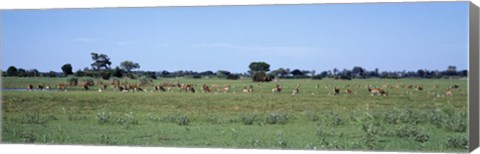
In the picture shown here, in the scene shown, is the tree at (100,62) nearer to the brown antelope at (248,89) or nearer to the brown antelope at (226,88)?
the brown antelope at (226,88)

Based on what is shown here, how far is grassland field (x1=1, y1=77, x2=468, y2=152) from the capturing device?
48.7 feet

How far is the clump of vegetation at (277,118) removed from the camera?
15.6 m

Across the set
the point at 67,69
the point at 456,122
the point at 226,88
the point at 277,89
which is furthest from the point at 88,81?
the point at 456,122

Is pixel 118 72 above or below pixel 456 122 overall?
above

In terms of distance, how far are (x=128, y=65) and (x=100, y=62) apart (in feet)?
1.62

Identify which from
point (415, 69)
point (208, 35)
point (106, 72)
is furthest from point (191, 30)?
point (415, 69)

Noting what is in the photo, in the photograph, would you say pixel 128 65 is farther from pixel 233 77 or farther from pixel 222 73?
pixel 233 77

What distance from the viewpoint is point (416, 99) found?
15.0m

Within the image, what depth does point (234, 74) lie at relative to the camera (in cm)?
1568

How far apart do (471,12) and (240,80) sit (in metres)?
3.69

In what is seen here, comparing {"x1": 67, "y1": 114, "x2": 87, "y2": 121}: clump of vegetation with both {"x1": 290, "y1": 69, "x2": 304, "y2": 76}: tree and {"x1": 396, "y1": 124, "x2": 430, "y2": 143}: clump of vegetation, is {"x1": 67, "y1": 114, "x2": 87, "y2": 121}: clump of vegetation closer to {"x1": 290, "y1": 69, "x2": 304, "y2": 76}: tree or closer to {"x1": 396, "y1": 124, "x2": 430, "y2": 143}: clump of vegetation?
{"x1": 290, "y1": 69, "x2": 304, "y2": 76}: tree

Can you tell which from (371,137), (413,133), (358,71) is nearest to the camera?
(413,133)

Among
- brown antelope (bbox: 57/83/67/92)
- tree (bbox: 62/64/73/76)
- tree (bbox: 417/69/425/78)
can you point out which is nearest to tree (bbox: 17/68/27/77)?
brown antelope (bbox: 57/83/67/92)

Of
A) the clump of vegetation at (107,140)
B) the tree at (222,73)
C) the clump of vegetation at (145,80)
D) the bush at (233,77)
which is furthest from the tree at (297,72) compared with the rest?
the clump of vegetation at (107,140)
